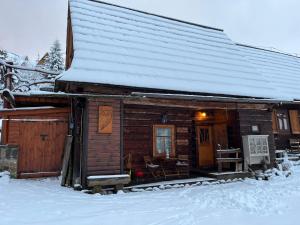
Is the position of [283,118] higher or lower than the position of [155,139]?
higher

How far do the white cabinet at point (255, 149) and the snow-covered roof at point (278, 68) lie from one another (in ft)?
13.8

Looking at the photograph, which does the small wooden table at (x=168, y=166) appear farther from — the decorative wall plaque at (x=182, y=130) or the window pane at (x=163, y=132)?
the decorative wall plaque at (x=182, y=130)

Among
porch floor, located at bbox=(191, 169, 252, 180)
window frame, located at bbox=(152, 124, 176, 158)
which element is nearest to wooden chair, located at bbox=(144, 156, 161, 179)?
window frame, located at bbox=(152, 124, 176, 158)

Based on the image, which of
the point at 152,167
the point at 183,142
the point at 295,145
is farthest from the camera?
the point at 295,145

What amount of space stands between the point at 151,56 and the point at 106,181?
4920 millimetres

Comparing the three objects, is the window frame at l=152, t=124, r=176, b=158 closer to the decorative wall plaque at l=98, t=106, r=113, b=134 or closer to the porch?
the porch

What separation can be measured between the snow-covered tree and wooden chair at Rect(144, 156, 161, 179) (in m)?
21.4

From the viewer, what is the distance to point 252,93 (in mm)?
10406

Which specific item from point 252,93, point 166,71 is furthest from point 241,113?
point 166,71

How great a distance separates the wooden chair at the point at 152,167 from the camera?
8740 mm

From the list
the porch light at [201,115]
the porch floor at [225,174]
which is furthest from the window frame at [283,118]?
the porch floor at [225,174]

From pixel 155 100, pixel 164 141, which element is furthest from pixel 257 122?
pixel 155 100

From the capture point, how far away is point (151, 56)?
9.93m

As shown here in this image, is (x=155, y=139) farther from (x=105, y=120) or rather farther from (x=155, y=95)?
(x=105, y=120)
